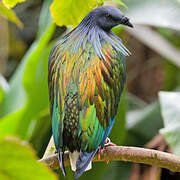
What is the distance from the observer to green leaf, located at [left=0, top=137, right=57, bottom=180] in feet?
1.18

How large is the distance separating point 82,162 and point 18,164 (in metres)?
0.64

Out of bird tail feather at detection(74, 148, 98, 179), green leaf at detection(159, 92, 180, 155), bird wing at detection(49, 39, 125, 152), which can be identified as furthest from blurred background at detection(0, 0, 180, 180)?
bird tail feather at detection(74, 148, 98, 179)

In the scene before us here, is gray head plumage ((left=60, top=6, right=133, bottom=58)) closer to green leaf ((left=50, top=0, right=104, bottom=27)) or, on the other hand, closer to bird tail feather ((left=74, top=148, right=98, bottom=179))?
→ green leaf ((left=50, top=0, right=104, bottom=27))

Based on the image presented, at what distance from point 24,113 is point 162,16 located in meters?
1.07

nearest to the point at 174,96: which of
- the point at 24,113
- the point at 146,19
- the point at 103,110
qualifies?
the point at 146,19

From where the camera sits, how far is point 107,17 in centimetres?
101

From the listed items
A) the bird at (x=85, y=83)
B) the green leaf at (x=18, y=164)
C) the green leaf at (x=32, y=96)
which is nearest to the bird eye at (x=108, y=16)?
the bird at (x=85, y=83)

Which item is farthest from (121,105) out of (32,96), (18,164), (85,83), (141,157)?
(18,164)

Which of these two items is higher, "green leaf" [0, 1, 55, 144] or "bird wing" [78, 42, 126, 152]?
"bird wing" [78, 42, 126, 152]

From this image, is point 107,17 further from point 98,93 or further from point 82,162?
point 82,162

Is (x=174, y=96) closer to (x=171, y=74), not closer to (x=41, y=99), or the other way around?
(x=41, y=99)

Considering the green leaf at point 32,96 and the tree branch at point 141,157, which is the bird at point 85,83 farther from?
the green leaf at point 32,96

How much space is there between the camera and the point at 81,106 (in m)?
1.00

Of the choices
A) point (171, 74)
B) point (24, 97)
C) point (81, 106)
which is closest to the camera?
point (81, 106)
